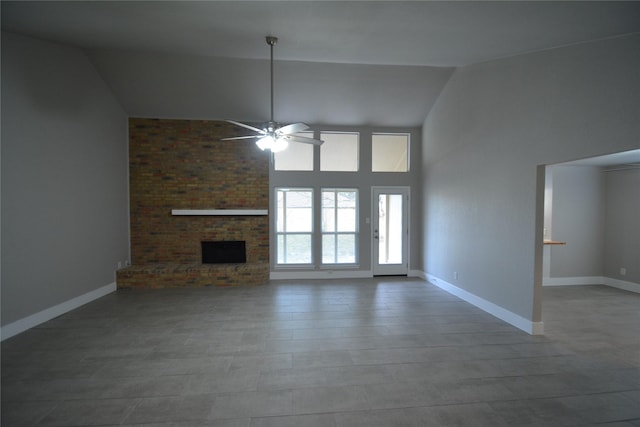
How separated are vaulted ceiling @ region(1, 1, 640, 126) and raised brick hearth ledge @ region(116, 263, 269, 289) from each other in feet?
10.2

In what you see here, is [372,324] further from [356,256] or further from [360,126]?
[360,126]

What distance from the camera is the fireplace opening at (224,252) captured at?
628cm

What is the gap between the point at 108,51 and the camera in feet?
15.4

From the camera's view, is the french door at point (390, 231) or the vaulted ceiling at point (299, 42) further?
the french door at point (390, 231)

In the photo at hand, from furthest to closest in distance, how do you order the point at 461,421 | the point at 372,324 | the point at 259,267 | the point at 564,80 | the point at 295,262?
the point at 295,262 → the point at 259,267 → the point at 372,324 → the point at 564,80 → the point at 461,421

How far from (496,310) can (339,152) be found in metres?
4.20

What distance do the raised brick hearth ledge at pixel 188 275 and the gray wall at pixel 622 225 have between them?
6.80 metres

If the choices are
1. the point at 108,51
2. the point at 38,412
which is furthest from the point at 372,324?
the point at 108,51

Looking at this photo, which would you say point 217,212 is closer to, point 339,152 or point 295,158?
point 295,158

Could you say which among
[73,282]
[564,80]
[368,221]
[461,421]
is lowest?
[461,421]

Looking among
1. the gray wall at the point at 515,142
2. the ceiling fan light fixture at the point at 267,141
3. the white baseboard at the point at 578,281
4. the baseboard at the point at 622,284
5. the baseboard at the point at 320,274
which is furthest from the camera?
the baseboard at the point at 320,274

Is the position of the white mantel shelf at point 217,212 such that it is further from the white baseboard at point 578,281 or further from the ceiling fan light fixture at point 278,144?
the white baseboard at point 578,281

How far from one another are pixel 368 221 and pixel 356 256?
0.82 metres

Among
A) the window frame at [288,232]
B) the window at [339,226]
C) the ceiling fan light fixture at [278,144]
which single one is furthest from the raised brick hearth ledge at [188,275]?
the ceiling fan light fixture at [278,144]
